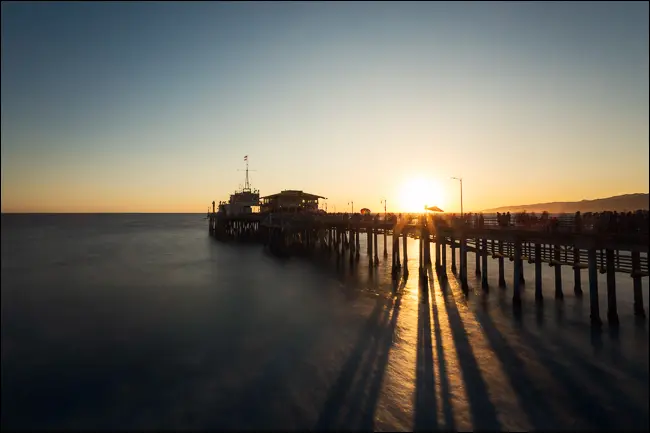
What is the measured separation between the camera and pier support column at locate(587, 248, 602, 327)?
16172mm

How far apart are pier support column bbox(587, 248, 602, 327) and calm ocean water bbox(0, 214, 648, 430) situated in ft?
2.07

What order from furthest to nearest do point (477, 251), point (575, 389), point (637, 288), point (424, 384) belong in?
point (477, 251), point (637, 288), point (424, 384), point (575, 389)

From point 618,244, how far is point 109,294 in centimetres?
3113

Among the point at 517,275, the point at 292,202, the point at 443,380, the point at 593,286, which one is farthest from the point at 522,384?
the point at 292,202

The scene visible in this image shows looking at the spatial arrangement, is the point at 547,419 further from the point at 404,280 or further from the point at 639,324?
the point at 404,280

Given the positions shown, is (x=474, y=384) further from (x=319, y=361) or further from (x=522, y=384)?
(x=319, y=361)

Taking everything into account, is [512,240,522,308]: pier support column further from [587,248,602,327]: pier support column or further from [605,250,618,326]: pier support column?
[605,250,618,326]: pier support column

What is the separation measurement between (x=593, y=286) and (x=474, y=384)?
30.1 feet

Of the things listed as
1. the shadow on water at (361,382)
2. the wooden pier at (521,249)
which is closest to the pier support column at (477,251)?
the wooden pier at (521,249)

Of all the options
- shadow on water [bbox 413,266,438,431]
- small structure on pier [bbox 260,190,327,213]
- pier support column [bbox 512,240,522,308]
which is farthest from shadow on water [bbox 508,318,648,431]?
small structure on pier [bbox 260,190,327,213]

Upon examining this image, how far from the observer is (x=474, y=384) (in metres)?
12.0

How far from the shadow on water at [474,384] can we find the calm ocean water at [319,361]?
0.07 meters

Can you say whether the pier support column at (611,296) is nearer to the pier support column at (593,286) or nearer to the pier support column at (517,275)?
the pier support column at (593,286)

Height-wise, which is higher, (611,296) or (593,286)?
(593,286)
